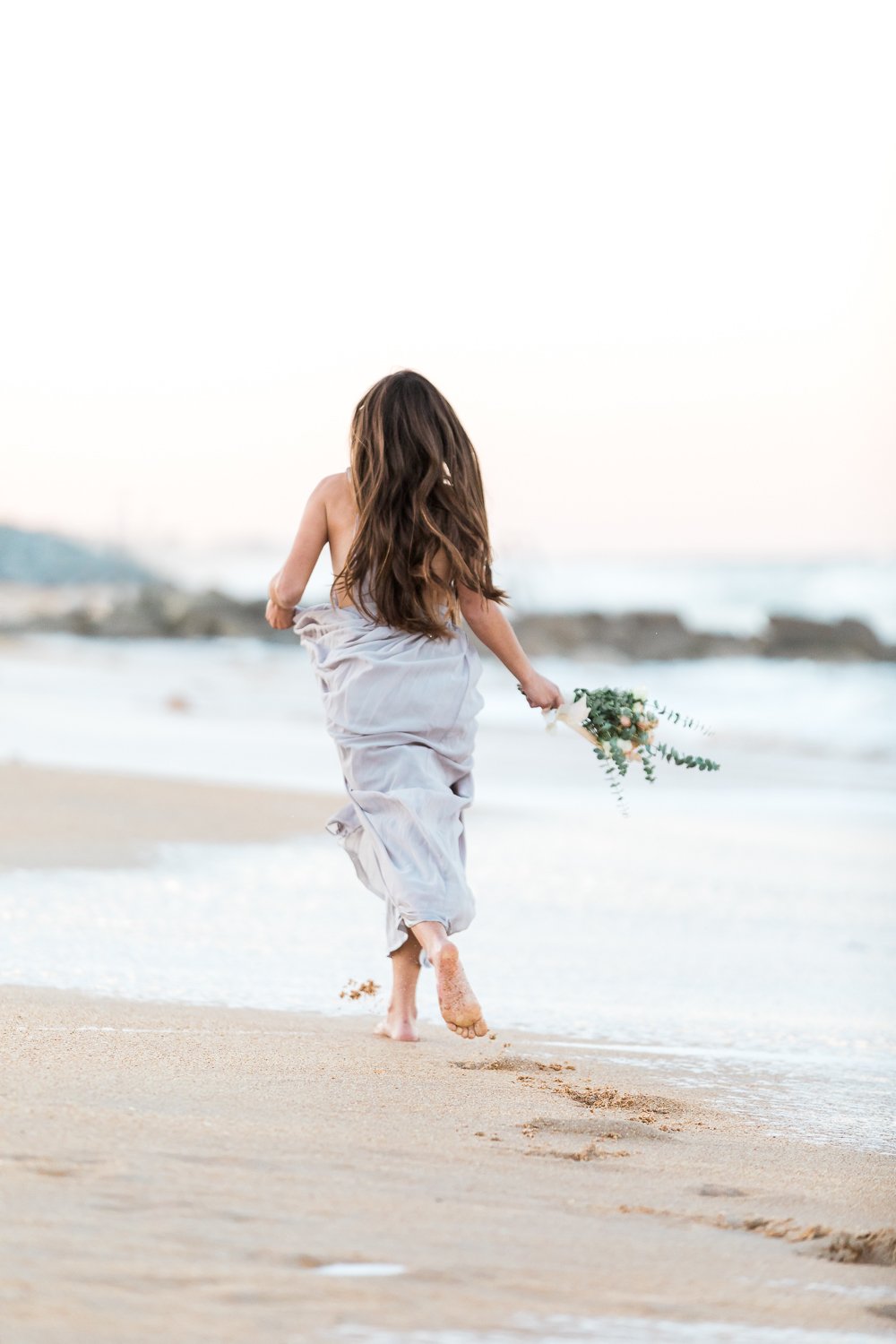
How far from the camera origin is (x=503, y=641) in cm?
436

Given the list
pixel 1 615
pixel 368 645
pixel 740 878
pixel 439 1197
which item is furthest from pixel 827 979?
pixel 1 615

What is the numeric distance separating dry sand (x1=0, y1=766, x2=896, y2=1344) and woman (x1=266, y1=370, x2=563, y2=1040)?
0.47 meters

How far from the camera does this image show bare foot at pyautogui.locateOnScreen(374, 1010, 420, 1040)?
13.8 feet

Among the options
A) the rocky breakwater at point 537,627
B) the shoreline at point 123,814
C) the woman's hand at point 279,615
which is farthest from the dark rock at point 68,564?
the woman's hand at point 279,615

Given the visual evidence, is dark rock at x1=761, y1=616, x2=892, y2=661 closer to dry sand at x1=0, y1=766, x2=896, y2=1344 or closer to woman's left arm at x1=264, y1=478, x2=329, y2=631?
woman's left arm at x1=264, y1=478, x2=329, y2=631

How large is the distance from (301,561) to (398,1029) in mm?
1293

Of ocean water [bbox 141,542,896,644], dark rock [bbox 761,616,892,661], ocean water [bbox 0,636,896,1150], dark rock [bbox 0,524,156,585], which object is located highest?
ocean water [bbox 141,542,896,644]

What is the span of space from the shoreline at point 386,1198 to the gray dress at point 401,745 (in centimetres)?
51

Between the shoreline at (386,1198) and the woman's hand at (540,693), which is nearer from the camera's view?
the shoreline at (386,1198)

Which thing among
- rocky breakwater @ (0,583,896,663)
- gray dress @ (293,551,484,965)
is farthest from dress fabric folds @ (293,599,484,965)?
rocky breakwater @ (0,583,896,663)

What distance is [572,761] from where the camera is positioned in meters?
12.2

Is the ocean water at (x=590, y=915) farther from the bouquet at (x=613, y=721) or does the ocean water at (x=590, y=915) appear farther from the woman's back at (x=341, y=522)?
the woman's back at (x=341, y=522)

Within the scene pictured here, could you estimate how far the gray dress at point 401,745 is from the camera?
413 centimetres

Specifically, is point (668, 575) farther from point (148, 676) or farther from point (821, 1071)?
point (821, 1071)
